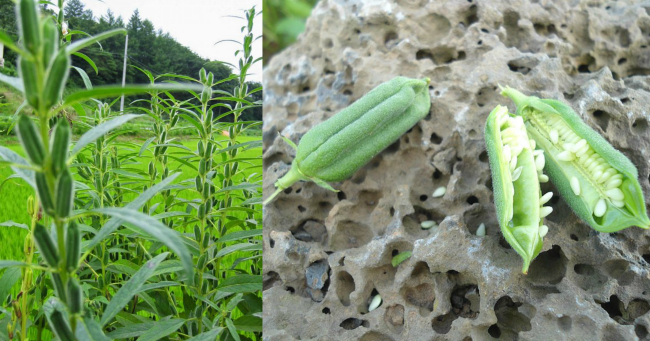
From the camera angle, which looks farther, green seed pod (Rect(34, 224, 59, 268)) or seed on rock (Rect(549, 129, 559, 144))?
seed on rock (Rect(549, 129, 559, 144))

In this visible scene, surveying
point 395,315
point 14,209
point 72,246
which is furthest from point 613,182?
point 14,209

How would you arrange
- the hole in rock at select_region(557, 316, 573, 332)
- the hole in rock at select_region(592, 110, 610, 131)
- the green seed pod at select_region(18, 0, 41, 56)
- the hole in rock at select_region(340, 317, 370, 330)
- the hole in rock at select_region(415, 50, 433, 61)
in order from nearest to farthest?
the green seed pod at select_region(18, 0, 41, 56), the hole in rock at select_region(557, 316, 573, 332), the hole in rock at select_region(340, 317, 370, 330), the hole in rock at select_region(592, 110, 610, 131), the hole in rock at select_region(415, 50, 433, 61)

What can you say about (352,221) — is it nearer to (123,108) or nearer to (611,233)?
(611,233)

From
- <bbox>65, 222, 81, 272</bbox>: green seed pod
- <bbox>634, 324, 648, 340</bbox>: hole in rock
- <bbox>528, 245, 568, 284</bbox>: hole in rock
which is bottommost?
<bbox>634, 324, 648, 340</bbox>: hole in rock

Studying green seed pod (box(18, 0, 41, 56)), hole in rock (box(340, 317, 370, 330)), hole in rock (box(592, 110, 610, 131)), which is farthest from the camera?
hole in rock (box(592, 110, 610, 131))

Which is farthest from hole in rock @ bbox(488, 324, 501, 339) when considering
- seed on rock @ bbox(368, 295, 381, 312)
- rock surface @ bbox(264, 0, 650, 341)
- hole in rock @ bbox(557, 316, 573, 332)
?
seed on rock @ bbox(368, 295, 381, 312)

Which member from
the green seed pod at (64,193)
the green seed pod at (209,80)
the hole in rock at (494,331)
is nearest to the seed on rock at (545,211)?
the hole in rock at (494,331)

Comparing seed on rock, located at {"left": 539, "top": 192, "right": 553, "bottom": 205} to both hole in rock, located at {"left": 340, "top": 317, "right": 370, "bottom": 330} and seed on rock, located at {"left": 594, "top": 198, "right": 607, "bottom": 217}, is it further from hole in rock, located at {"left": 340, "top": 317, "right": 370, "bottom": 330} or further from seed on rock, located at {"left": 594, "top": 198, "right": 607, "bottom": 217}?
hole in rock, located at {"left": 340, "top": 317, "right": 370, "bottom": 330}
